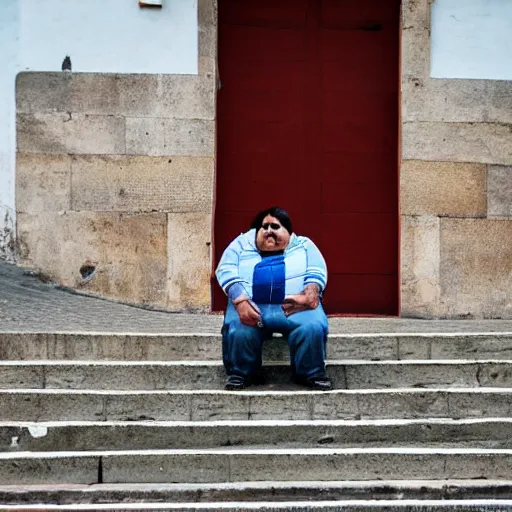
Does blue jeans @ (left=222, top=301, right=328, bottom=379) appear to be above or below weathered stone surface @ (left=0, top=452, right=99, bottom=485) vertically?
above

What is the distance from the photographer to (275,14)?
8.70 meters

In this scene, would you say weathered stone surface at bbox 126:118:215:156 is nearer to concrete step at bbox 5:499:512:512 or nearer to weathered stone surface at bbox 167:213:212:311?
weathered stone surface at bbox 167:213:212:311

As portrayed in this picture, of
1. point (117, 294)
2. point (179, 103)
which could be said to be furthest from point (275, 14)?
point (117, 294)

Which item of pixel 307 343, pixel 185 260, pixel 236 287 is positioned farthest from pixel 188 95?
pixel 307 343

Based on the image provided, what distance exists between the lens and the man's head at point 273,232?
6.06m

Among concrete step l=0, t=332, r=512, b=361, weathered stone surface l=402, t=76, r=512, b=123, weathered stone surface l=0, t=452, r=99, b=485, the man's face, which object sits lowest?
weathered stone surface l=0, t=452, r=99, b=485

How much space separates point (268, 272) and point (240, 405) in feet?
2.76

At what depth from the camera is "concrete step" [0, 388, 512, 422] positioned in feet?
18.4

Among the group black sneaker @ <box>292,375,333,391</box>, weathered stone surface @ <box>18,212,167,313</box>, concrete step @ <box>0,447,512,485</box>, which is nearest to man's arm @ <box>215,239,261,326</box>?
black sneaker @ <box>292,375,333,391</box>

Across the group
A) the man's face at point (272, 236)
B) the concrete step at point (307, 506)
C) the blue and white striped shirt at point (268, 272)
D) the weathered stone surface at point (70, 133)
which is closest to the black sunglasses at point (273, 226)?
the man's face at point (272, 236)

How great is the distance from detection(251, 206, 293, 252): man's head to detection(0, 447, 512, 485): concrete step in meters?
1.42

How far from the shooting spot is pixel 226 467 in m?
5.13

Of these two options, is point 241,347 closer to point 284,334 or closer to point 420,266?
point 284,334

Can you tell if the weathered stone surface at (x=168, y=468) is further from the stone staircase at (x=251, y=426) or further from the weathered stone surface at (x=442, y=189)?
the weathered stone surface at (x=442, y=189)
